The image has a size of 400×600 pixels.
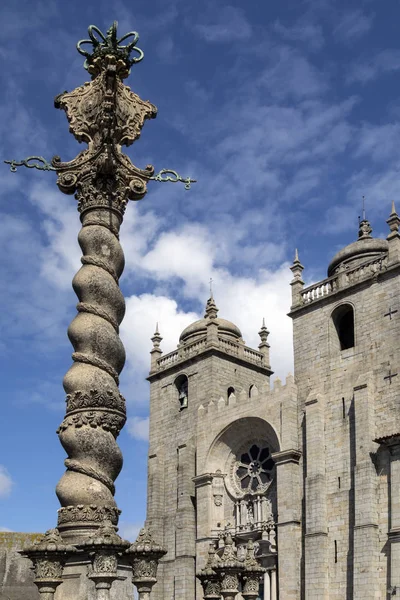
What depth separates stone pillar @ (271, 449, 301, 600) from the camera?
28.3 m

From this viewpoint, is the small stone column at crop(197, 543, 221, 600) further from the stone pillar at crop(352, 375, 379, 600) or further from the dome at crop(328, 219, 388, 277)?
the dome at crop(328, 219, 388, 277)

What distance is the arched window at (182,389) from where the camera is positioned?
38094 mm

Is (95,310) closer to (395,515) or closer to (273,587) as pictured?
(395,515)

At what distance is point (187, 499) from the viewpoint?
1348 inches

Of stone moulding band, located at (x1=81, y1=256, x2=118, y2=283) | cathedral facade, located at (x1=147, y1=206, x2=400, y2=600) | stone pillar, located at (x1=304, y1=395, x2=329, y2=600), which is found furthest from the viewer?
stone pillar, located at (x1=304, y1=395, x2=329, y2=600)

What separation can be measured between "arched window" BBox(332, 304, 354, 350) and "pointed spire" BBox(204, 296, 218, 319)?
28.1ft

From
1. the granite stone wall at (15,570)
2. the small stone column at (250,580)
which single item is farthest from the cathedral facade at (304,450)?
the granite stone wall at (15,570)

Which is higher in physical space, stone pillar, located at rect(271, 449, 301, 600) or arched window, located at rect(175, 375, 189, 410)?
arched window, located at rect(175, 375, 189, 410)

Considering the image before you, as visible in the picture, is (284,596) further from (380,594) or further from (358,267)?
(358,267)

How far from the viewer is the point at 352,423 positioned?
93.0ft

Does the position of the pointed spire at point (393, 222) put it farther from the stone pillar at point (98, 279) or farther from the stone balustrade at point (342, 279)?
the stone pillar at point (98, 279)

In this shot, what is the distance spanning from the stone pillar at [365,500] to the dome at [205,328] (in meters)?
11.9

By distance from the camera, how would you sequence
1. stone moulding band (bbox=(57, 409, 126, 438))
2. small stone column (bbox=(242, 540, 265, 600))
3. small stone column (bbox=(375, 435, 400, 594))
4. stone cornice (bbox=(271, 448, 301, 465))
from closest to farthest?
stone moulding band (bbox=(57, 409, 126, 438)) < small stone column (bbox=(242, 540, 265, 600)) < small stone column (bbox=(375, 435, 400, 594)) < stone cornice (bbox=(271, 448, 301, 465))

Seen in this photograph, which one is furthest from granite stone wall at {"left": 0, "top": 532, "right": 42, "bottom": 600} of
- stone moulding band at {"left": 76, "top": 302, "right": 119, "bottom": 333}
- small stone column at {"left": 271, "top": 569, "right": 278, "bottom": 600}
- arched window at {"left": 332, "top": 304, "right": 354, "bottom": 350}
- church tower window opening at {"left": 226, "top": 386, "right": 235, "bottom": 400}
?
church tower window opening at {"left": 226, "top": 386, "right": 235, "bottom": 400}
